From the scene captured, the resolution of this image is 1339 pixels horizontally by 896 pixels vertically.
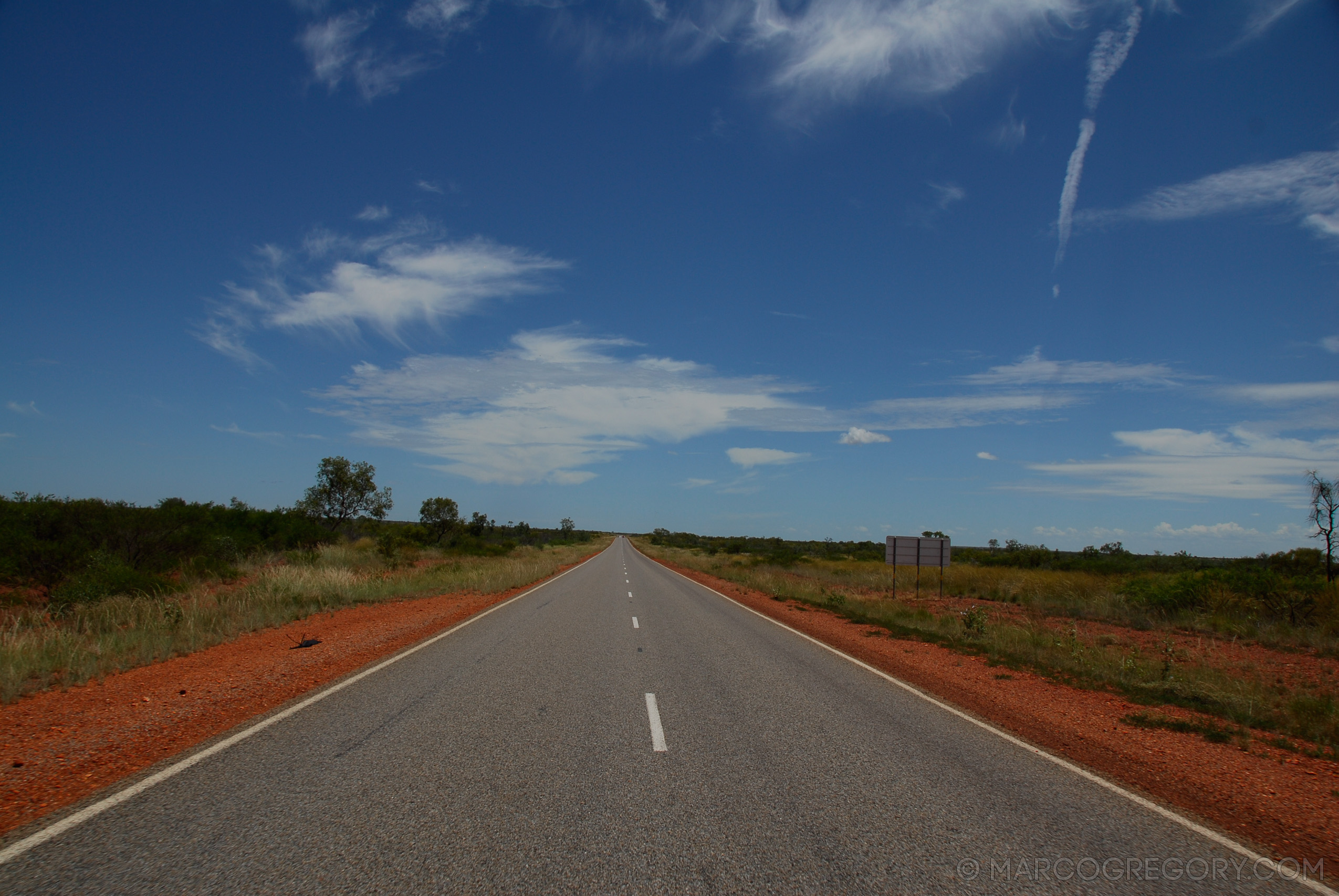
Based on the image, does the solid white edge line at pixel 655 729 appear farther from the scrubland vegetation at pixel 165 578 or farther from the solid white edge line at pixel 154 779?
the scrubland vegetation at pixel 165 578

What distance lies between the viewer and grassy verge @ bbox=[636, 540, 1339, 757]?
9008mm

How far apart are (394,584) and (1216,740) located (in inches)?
866

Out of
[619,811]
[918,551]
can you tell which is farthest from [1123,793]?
[918,551]

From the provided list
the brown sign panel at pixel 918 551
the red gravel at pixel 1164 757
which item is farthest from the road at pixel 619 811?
the brown sign panel at pixel 918 551

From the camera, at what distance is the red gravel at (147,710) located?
16.6ft

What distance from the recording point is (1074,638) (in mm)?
13812

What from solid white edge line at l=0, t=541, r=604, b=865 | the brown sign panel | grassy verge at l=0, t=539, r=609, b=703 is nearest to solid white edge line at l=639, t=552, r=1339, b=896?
solid white edge line at l=0, t=541, r=604, b=865

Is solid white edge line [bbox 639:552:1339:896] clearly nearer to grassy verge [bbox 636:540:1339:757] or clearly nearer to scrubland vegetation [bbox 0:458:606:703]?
grassy verge [bbox 636:540:1339:757]

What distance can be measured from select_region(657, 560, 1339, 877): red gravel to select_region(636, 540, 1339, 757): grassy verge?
2.92 ft

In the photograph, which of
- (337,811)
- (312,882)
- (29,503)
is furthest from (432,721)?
(29,503)

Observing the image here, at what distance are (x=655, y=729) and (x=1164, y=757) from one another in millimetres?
5295

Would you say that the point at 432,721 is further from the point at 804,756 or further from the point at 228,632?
the point at 228,632

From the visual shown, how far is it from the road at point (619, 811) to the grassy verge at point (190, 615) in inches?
188

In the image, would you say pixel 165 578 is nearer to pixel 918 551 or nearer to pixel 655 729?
pixel 655 729
